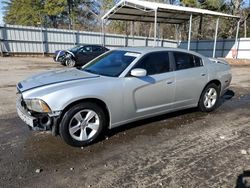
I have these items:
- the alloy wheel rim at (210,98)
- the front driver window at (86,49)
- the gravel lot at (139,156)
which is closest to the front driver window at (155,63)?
the gravel lot at (139,156)

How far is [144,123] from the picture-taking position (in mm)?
5250

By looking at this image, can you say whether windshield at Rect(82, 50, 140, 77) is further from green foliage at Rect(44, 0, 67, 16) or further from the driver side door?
green foliage at Rect(44, 0, 67, 16)

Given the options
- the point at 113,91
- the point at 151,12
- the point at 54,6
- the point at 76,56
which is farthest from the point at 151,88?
the point at 54,6

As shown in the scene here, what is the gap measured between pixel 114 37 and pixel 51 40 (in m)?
7.01

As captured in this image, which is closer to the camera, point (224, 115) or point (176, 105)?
point (176, 105)

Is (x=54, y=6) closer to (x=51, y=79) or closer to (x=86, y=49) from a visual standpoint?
(x=86, y=49)

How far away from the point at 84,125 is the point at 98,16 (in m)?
43.6

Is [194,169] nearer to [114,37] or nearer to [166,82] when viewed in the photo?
[166,82]

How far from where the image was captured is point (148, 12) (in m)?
20.3

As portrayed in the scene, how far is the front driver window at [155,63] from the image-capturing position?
4781 mm

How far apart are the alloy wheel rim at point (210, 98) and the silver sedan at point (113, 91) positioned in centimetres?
10

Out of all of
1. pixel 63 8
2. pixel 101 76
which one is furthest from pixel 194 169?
pixel 63 8

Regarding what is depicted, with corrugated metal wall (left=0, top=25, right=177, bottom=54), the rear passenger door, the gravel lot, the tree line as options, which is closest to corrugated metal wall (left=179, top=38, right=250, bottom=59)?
the tree line

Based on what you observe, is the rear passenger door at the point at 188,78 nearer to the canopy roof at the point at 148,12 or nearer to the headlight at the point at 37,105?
the headlight at the point at 37,105
